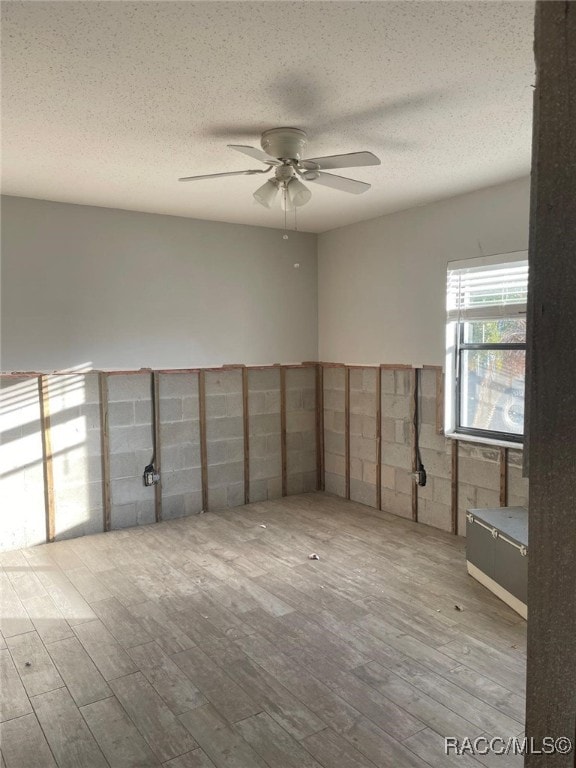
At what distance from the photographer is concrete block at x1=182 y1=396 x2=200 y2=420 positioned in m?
5.33

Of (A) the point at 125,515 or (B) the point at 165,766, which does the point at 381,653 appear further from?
(A) the point at 125,515

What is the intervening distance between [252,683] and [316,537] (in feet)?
6.93

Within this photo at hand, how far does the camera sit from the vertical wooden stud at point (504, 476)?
4340 mm

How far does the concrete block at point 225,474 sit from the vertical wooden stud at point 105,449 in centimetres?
101

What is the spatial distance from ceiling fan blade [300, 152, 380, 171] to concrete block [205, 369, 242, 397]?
2811 millimetres

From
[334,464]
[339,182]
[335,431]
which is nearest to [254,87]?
[339,182]

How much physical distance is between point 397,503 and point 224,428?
6.09 ft

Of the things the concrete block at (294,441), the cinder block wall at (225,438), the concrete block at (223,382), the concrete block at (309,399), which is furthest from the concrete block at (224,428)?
the concrete block at (309,399)

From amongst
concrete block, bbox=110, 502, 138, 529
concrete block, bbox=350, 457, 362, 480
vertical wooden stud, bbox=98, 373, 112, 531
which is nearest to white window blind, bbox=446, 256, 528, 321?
concrete block, bbox=350, 457, 362, 480

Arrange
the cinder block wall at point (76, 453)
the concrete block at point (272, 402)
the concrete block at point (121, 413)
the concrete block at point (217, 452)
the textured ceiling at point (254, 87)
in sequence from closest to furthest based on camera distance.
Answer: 1. the textured ceiling at point (254, 87)
2. the cinder block wall at point (76, 453)
3. the concrete block at point (121, 413)
4. the concrete block at point (217, 452)
5. the concrete block at point (272, 402)

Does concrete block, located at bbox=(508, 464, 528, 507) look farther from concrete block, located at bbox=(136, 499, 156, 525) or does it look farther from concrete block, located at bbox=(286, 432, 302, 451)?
concrete block, located at bbox=(136, 499, 156, 525)

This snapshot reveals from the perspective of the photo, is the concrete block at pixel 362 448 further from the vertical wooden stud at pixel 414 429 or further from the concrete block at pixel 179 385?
the concrete block at pixel 179 385

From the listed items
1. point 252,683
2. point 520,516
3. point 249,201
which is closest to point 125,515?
point 252,683

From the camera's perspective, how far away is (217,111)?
2.83 meters
